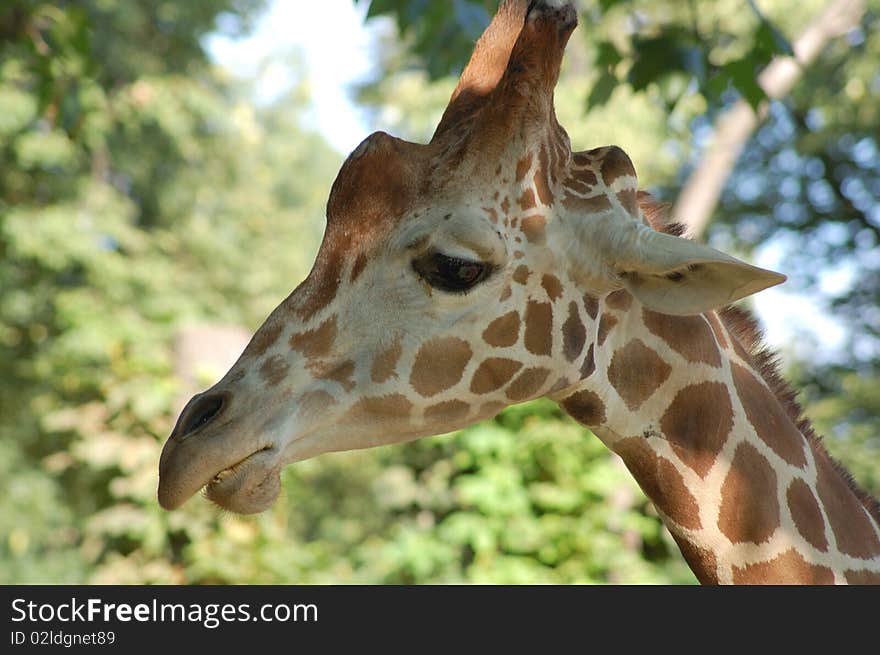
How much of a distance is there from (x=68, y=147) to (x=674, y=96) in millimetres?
9215

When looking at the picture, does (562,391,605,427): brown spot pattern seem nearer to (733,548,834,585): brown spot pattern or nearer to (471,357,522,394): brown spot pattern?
(471,357,522,394): brown spot pattern

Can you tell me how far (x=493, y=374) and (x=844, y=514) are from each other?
96 cm

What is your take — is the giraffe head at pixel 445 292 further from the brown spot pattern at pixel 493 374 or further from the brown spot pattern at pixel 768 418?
the brown spot pattern at pixel 768 418

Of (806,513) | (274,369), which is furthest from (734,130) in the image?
(274,369)

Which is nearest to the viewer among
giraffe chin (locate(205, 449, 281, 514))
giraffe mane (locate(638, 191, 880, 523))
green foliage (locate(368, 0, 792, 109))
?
giraffe chin (locate(205, 449, 281, 514))

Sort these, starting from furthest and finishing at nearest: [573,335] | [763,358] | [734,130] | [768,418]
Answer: [734,130] → [763,358] → [768,418] → [573,335]

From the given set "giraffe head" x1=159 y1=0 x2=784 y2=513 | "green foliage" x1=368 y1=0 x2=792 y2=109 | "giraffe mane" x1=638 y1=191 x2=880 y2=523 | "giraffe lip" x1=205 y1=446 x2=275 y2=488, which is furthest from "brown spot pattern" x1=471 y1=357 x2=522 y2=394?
"green foliage" x1=368 y1=0 x2=792 y2=109

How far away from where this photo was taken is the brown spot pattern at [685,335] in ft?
7.25

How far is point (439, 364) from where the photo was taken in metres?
2.03

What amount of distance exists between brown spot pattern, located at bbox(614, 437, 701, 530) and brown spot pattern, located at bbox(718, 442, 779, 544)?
0.23 feet

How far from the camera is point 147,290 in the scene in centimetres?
1237

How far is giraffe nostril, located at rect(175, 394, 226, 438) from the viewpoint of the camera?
1.91 metres

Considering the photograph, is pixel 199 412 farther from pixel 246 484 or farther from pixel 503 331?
pixel 503 331

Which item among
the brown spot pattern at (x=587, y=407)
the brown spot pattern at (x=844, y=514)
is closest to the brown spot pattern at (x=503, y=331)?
the brown spot pattern at (x=587, y=407)
